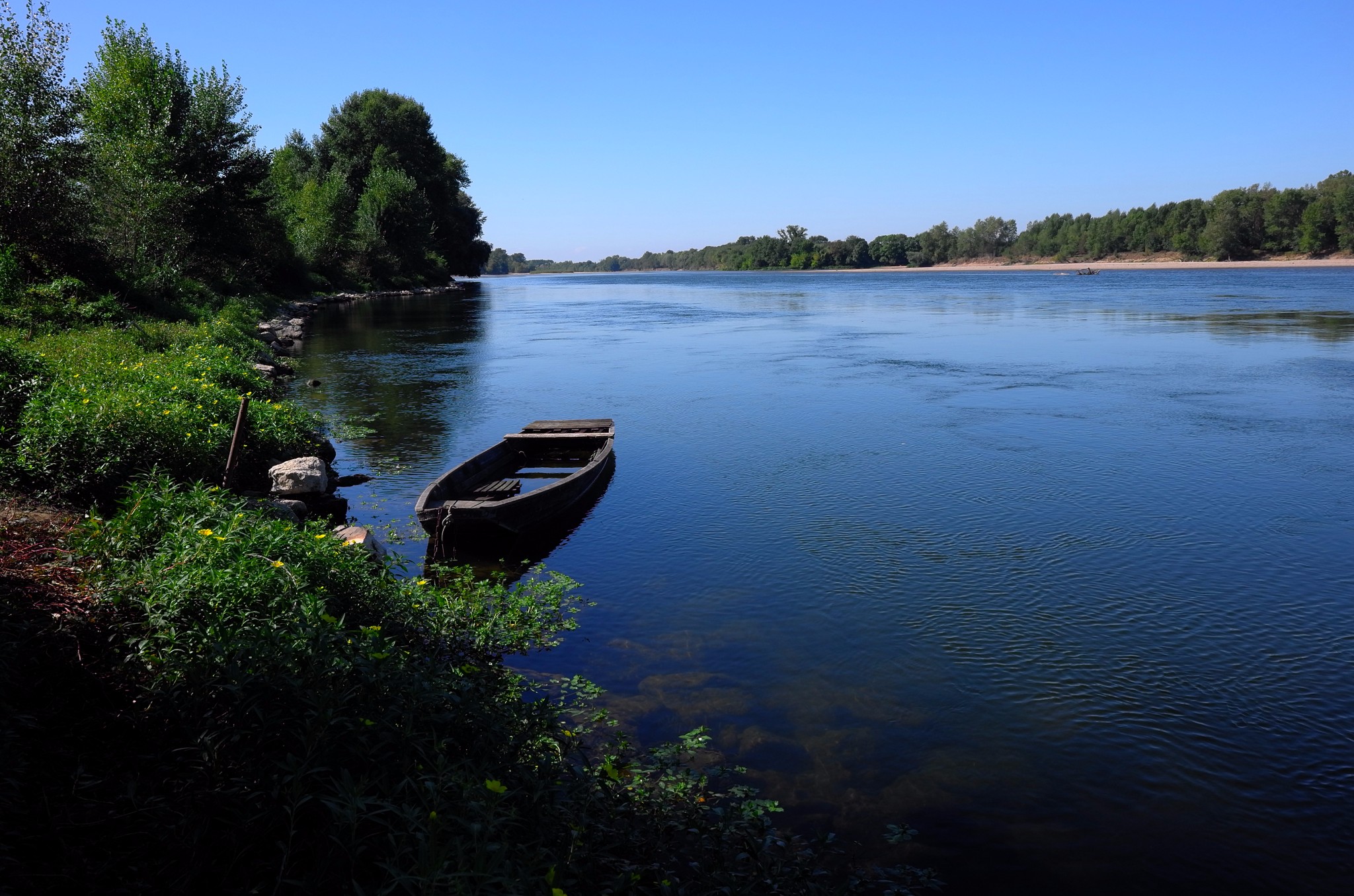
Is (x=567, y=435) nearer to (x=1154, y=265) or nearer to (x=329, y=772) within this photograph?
(x=329, y=772)

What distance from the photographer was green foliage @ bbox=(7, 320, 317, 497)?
380 inches

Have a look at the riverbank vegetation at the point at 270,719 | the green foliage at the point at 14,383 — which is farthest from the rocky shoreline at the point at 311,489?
the green foliage at the point at 14,383

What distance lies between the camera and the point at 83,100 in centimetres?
2580

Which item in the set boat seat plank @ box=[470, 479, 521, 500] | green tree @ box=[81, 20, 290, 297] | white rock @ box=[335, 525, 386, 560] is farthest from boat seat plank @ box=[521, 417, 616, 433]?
green tree @ box=[81, 20, 290, 297]

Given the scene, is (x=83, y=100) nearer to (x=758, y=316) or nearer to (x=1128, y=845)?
(x=1128, y=845)

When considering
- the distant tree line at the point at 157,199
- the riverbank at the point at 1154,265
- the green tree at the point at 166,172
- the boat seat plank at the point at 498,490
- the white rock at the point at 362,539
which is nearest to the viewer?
the white rock at the point at 362,539

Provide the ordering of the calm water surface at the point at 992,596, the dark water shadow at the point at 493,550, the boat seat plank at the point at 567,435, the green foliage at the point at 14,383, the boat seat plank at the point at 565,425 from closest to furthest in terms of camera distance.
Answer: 1. the calm water surface at the point at 992,596
2. the green foliage at the point at 14,383
3. the dark water shadow at the point at 493,550
4. the boat seat plank at the point at 567,435
5. the boat seat plank at the point at 565,425

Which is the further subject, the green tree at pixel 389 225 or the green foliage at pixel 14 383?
A: the green tree at pixel 389 225

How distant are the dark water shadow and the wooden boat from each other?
0.12 m

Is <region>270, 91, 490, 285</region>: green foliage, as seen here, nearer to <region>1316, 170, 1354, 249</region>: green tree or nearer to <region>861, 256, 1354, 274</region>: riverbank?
<region>861, 256, 1354, 274</region>: riverbank

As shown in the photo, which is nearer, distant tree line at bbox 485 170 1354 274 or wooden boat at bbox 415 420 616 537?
wooden boat at bbox 415 420 616 537

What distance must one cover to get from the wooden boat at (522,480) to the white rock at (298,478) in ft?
5.11

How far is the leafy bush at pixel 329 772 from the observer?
12.3ft

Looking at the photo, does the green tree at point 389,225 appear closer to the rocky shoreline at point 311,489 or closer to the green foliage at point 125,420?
the rocky shoreline at point 311,489
